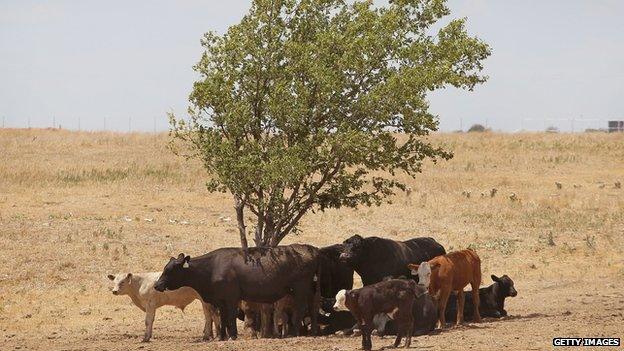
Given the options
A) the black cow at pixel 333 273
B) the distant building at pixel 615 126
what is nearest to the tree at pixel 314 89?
the black cow at pixel 333 273

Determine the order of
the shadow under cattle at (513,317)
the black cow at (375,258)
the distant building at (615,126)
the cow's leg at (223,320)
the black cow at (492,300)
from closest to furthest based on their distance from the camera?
the cow's leg at (223,320) → the black cow at (375,258) → the shadow under cattle at (513,317) → the black cow at (492,300) → the distant building at (615,126)

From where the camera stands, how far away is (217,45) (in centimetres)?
2664

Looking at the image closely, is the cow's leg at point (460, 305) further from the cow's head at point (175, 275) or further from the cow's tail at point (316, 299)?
the cow's head at point (175, 275)

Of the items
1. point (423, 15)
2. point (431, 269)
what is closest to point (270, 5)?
point (423, 15)

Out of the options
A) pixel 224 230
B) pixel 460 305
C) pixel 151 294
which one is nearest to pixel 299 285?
pixel 151 294

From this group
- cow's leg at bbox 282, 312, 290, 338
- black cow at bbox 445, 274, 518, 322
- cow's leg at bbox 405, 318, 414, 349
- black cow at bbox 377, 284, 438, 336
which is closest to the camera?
cow's leg at bbox 405, 318, 414, 349

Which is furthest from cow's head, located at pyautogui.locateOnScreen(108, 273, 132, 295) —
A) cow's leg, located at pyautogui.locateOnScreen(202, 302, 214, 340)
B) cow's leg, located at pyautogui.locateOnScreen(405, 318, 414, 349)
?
cow's leg, located at pyautogui.locateOnScreen(405, 318, 414, 349)

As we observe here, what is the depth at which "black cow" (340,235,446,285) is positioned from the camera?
25553 millimetres

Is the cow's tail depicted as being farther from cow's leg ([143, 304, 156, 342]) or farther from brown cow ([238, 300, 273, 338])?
cow's leg ([143, 304, 156, 342])

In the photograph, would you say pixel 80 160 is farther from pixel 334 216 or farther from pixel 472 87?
pixel 472 87

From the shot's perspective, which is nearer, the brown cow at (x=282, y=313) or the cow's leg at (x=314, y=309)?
the cow's leg at (x=314, y=309)

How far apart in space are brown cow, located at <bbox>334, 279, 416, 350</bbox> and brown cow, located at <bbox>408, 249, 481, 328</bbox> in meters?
1.66

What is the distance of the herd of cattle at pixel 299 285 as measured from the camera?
24.3 meters

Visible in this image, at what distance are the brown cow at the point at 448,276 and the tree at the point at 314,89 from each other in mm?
2888
